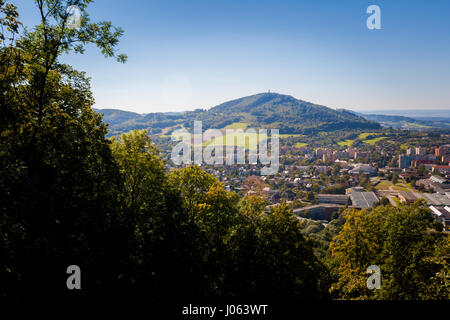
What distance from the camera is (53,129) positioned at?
5.74 meters

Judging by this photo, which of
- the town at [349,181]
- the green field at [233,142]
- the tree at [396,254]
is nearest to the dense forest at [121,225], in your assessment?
the tree at [396,254]

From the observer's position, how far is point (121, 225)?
677cm

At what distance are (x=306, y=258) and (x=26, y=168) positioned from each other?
372 inches

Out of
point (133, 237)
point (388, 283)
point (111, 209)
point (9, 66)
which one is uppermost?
point (9, 66)

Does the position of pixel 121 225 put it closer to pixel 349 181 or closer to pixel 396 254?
pixel 396 254

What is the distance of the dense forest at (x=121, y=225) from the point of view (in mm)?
4816

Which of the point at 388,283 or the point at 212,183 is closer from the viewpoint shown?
the point at 388,283

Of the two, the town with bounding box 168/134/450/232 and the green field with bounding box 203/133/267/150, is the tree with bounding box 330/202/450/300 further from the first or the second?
the green field with bounding box 203/133/267/150

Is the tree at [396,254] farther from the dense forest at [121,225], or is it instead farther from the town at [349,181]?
the town at [349,181]

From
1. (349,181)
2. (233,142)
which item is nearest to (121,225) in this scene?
(349,181)

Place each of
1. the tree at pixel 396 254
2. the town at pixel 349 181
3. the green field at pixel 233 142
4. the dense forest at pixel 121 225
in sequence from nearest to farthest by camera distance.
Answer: the dense forest at pixel 121 225, the tree at pixel 396 254, the town at pixel 349 181, the green field at pixel 233 142

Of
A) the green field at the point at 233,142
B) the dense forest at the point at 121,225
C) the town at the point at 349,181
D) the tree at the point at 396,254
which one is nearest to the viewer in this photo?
the dense forest at the point at 121,225
